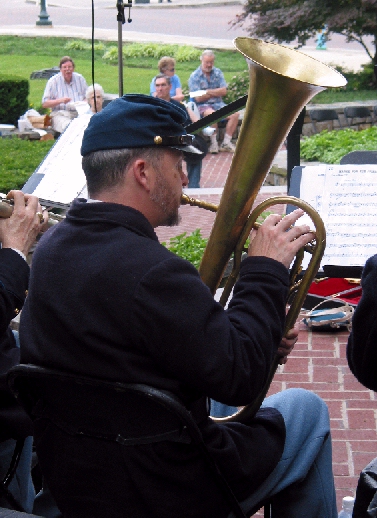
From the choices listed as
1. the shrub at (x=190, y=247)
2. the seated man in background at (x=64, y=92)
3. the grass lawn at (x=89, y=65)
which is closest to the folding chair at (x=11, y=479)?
the shrub at (x=190, y=247)

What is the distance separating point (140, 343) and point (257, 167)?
66cm

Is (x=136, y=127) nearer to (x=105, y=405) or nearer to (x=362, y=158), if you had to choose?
(x=105, y=405)

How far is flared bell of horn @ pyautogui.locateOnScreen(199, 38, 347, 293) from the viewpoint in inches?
78.1

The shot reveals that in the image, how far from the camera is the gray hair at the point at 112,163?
1766mm

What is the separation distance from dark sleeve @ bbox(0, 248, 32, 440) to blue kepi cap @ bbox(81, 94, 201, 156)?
483 millimetres

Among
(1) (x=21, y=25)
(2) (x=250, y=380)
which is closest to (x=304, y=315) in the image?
(2) (x=250, y=380)

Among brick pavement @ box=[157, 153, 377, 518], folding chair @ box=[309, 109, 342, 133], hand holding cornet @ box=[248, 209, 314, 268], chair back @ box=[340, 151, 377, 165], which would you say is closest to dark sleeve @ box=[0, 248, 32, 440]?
hand holding cornet @ box=[248, 209, 314, 268]

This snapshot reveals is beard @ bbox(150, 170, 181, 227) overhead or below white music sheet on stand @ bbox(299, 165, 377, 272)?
overhead

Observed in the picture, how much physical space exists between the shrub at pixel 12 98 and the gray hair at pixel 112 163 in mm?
9814

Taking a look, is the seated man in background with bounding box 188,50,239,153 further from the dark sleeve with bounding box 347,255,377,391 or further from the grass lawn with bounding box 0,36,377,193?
the dark sleeve with bounding box 347,255,377,391

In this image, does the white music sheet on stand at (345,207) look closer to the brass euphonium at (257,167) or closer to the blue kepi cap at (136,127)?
the brass euphonium at (257,167)

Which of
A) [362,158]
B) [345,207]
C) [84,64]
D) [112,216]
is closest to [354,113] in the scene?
[362,158]

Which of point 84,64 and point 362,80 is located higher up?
point 362,80

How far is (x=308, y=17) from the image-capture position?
13.9 meters
